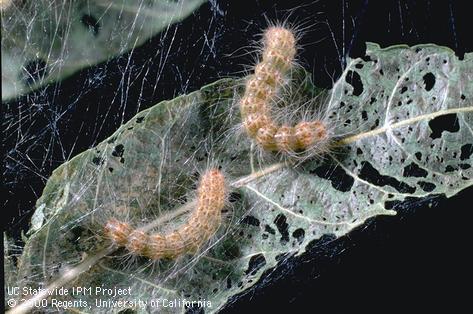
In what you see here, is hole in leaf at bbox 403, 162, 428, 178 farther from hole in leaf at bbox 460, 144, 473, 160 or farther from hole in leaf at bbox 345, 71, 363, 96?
hole in leaf at bbox 345, 71, 363, 96

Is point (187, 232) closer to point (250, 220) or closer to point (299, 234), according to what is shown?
point (250, 220)

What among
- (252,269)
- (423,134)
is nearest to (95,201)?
(252,269)

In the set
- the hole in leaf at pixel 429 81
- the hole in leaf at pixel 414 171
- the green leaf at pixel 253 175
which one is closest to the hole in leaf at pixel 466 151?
the green leaf at pixel 253 175

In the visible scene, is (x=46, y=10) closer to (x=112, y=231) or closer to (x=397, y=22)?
(x=112, y=231)

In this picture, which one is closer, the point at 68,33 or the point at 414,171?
the point at 414,171

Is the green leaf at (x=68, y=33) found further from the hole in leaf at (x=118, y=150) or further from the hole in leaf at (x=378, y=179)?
the hole in leaf at (x=378, y=179)

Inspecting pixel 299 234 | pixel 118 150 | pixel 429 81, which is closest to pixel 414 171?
pixel 429 81

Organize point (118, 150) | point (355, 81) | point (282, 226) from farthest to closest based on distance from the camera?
1. point (355, 81)
2. point (282, 226)
3. point (118, 150)
